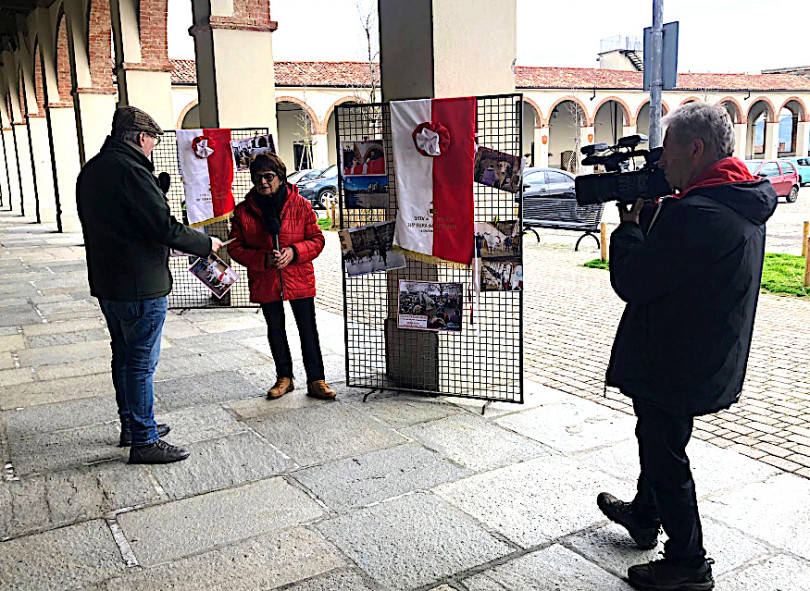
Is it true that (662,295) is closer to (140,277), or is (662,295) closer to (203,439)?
(140,277)

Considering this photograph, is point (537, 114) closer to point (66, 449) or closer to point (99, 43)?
point (99, 43)

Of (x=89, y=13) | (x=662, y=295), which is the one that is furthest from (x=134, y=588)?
(x=89, y=13)

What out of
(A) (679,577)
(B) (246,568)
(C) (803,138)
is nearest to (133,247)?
(B) (246,568)

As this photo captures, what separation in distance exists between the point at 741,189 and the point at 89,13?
14122 mm

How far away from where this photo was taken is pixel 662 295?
2.56 m

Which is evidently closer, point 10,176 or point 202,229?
point 202,229

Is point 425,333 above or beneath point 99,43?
beneath

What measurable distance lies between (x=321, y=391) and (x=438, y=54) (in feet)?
7.81

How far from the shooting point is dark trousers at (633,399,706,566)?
8.81 feet

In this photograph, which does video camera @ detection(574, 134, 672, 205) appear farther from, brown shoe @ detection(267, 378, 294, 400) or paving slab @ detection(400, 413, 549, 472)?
brown shoe @ detection(267, 378, 294, 400)

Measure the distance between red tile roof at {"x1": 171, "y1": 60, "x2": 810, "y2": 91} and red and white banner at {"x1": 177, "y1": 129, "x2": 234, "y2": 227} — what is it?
23974 mm

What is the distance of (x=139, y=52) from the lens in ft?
37.5

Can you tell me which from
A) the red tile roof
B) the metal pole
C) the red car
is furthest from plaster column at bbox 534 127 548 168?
the metal pole

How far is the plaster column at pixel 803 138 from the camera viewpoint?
46500 mm
